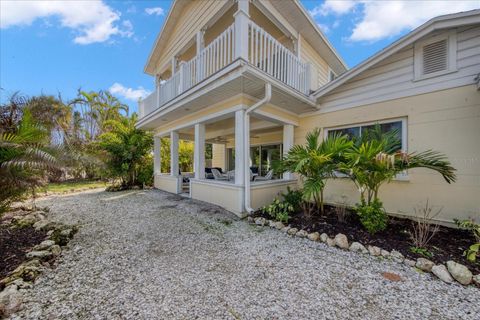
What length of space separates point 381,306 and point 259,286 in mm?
1339

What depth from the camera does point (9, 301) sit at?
2.05 metres

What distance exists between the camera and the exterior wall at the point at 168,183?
8.38 m

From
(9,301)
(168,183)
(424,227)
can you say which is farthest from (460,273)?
(168,183)

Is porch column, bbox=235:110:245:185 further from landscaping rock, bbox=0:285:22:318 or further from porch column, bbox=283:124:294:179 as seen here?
landscaping rock, bbox=0:285:22:318

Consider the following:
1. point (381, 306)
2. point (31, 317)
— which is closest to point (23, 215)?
point (31, 317)

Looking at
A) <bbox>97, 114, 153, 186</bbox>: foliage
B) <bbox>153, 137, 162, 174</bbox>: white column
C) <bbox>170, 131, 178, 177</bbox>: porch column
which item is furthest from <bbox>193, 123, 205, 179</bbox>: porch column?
<bbox>97, 114, 153, 186</bbox>: foliage

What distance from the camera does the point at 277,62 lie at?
5570 mm

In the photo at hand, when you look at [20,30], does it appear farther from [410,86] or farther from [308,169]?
[410,86]

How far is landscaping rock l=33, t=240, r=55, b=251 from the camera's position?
10.6 ft

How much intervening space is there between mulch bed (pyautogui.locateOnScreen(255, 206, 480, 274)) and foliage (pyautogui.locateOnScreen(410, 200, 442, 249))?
3.5 inches

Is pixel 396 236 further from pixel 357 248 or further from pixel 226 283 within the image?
pixel 226 283

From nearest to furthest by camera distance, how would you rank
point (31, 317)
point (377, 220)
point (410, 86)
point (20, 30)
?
point (31, 317), point (377, 220), point (410, 86), point (20, 30)

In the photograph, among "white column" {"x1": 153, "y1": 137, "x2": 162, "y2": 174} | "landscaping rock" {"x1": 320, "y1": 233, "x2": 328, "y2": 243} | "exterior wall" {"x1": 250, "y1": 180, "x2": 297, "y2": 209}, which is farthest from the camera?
"white column" {"x1": 153, "y1": 137, "x2": 162, "y2": 174}

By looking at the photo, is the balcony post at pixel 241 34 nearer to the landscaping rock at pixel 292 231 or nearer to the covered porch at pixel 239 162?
the covered porch at pixel 239 162
